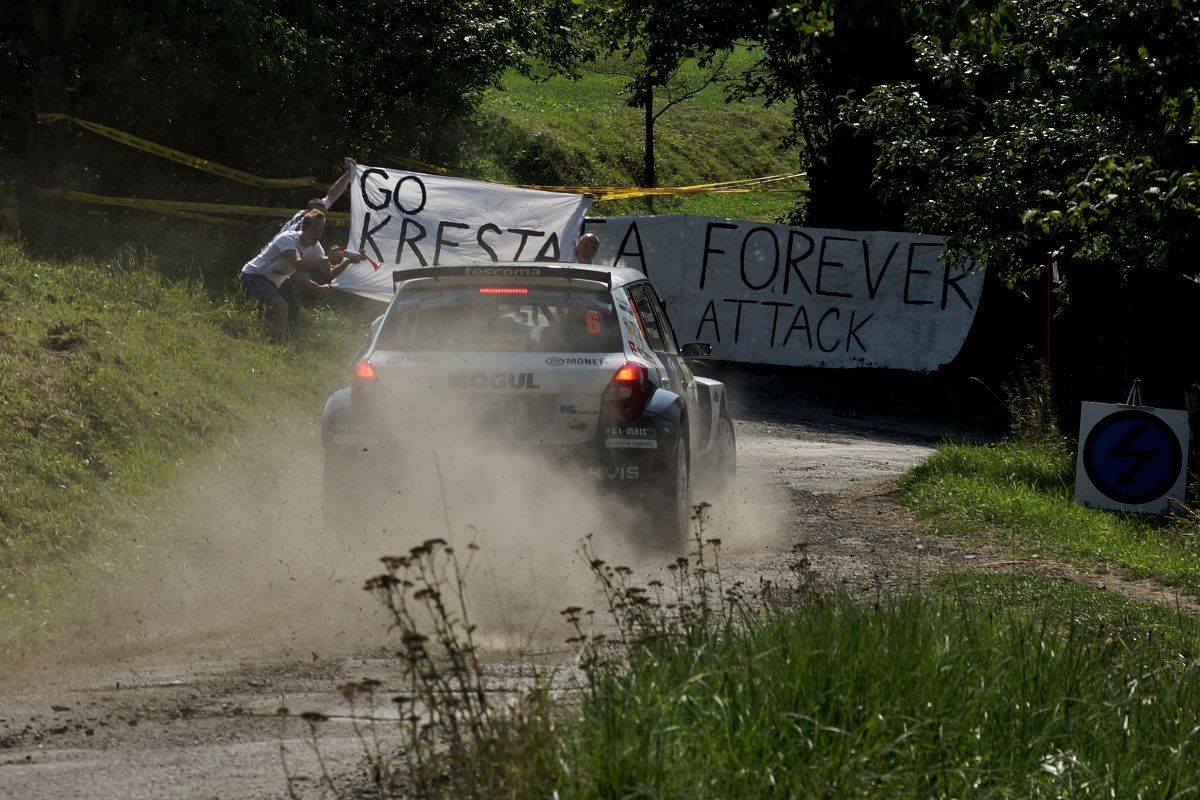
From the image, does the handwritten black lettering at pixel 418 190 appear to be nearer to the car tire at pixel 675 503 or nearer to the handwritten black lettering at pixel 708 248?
the handwritten black lettering at pixel 708 248

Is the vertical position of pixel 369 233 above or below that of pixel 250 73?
below

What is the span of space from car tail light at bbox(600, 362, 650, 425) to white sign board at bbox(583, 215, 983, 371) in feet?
47.5

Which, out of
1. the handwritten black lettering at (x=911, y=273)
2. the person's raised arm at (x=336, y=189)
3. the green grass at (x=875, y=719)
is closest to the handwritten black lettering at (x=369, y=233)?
the person's raised arm at (x=336, y=189)

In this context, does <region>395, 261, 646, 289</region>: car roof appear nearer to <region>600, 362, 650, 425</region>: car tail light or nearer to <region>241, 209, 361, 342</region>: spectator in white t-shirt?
<region>600, 362, 650, 425</region>: car tail light

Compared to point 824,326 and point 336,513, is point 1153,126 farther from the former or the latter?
point 824,326

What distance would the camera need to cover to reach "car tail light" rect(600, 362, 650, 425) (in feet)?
29.8

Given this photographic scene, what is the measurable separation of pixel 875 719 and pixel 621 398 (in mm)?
4583

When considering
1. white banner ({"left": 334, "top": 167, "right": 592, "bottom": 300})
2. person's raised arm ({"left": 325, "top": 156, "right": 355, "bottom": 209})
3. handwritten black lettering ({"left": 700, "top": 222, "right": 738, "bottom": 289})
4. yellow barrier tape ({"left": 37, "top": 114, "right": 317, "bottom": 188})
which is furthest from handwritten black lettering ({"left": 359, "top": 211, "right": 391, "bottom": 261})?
handwritten black lettering ({"left": 700, "top": 222, "right": 738, "bottom": 289})

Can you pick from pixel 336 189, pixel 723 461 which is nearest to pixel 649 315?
pixel 723 461

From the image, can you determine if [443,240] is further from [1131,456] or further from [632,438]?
[632,438]

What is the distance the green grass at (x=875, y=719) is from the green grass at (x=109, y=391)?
403 cm

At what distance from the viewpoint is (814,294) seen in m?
24.1

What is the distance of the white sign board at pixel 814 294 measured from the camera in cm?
2372

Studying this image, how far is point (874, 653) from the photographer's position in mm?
5145
